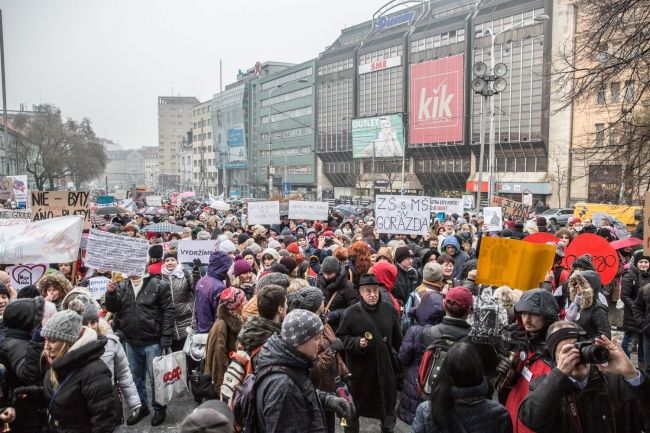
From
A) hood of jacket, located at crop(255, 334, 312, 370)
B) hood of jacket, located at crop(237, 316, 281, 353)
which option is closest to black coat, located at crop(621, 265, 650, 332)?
hood of jacket, located at crop(237, 316, 281, 353)

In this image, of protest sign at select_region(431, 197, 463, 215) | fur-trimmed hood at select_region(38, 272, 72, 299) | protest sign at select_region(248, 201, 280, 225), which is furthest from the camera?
protest sign at select_region(431, 197, 463, 215)

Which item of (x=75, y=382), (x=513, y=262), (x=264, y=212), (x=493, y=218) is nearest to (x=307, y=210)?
(x=264, y=212)

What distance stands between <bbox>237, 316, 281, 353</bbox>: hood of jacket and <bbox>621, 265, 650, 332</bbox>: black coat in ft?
19.0

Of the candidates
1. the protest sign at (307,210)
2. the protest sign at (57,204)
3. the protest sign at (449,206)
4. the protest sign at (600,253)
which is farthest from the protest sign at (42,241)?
the protest sign at (449,206)

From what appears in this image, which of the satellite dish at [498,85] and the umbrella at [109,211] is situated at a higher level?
the satellite dish at [498,85]

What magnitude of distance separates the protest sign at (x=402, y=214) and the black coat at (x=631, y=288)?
4.56 m

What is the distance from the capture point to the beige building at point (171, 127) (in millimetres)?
191000

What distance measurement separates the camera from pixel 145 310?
5.96 metres

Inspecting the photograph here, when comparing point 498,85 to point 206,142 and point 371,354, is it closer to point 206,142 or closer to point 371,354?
point 371,354

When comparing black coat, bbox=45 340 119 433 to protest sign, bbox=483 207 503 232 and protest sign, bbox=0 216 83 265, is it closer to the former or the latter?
protest sign, bbox=0 216 83 265

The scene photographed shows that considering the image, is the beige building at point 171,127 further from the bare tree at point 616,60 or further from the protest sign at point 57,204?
the bare tree at point 616,60

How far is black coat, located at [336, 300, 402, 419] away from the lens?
5047 millimetres

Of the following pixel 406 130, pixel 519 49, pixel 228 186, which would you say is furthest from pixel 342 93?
pixel 228 186

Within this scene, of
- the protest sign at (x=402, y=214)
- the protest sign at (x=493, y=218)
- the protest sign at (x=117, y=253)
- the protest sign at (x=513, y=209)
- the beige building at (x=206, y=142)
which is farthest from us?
the beige building at (x=206, y=142)
